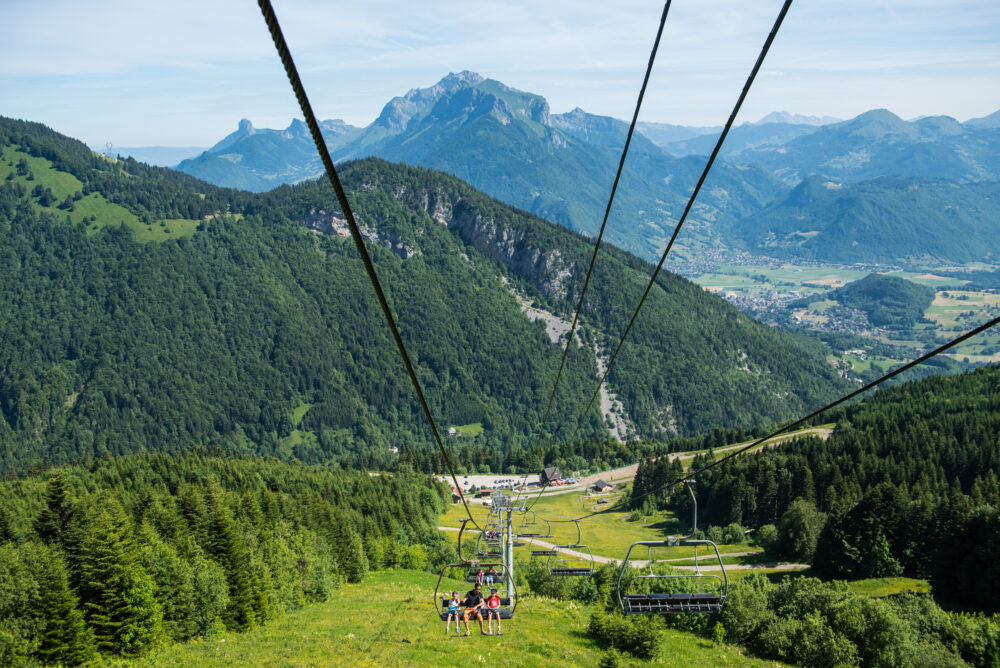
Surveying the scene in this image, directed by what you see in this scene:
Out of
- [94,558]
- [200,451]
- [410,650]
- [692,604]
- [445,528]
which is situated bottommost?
[445,528]

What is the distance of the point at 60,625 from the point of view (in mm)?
44250

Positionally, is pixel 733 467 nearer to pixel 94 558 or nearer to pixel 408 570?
pixel 408 570

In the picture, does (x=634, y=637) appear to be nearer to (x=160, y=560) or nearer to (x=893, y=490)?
(x=160, y=560)

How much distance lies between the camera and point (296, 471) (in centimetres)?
13725

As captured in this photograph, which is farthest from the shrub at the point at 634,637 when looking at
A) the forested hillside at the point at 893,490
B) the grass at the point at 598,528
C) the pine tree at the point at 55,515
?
the grass at the point at 598,528

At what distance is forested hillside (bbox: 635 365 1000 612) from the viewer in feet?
258

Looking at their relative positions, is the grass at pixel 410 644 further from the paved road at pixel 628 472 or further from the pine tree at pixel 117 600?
the paved road at pixel 628 472

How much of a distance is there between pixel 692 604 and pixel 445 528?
11322 cm

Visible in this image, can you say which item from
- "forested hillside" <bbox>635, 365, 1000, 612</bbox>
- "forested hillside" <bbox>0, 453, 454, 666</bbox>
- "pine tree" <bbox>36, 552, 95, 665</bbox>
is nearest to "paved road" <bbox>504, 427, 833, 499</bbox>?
"forested hillside" <bbox>635, 365, 1000, 612</bbox>

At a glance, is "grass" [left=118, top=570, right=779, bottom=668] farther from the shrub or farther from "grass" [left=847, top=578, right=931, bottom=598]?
"grass" [left=847, top=578, right=931, bottom=598]

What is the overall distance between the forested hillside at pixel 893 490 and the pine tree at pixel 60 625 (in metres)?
88.5

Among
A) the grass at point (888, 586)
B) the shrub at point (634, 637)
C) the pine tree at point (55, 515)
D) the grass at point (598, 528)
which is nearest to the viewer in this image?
the shrub at point (634, 637)

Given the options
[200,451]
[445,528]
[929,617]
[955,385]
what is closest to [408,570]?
[445,528]

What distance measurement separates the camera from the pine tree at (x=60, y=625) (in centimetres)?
4375
